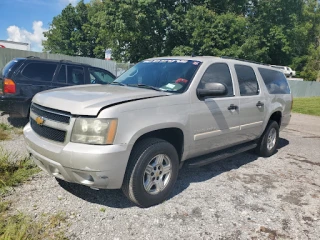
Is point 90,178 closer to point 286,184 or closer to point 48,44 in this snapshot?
point 286,184

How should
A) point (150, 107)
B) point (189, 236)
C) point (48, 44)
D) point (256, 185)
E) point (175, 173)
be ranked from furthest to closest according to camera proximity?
point (48, 44), point (256, 185), point (175, 173), point (150, 107), point (189, 236)

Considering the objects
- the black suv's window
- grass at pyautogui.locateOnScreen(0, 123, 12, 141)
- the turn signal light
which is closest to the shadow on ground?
grass at pyautogui.locateOnScreen(0, 123, 12, 141)

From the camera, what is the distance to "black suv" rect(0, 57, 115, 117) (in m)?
6.36

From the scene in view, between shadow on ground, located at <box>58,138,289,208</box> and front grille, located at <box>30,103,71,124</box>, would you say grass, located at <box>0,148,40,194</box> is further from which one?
front grille, located at <box>30,103,71,124</box>

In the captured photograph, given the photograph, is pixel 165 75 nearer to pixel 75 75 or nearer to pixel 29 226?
pixel 29 226

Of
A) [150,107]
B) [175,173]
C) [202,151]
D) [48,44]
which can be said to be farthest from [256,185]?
[48,44]

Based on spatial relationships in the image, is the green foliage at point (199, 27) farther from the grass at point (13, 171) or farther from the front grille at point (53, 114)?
the front grille at point (53, 114)

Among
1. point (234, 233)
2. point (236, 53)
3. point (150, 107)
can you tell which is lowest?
point (234, 233)

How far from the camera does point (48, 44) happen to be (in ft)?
167

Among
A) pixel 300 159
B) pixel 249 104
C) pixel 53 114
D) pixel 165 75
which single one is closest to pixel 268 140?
pixel 300 159

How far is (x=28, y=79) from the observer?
21.6ft

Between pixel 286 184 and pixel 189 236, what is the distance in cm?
239

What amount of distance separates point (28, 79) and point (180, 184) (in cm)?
447

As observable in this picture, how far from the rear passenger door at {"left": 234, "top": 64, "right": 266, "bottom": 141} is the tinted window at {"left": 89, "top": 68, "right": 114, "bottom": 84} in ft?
13.9
